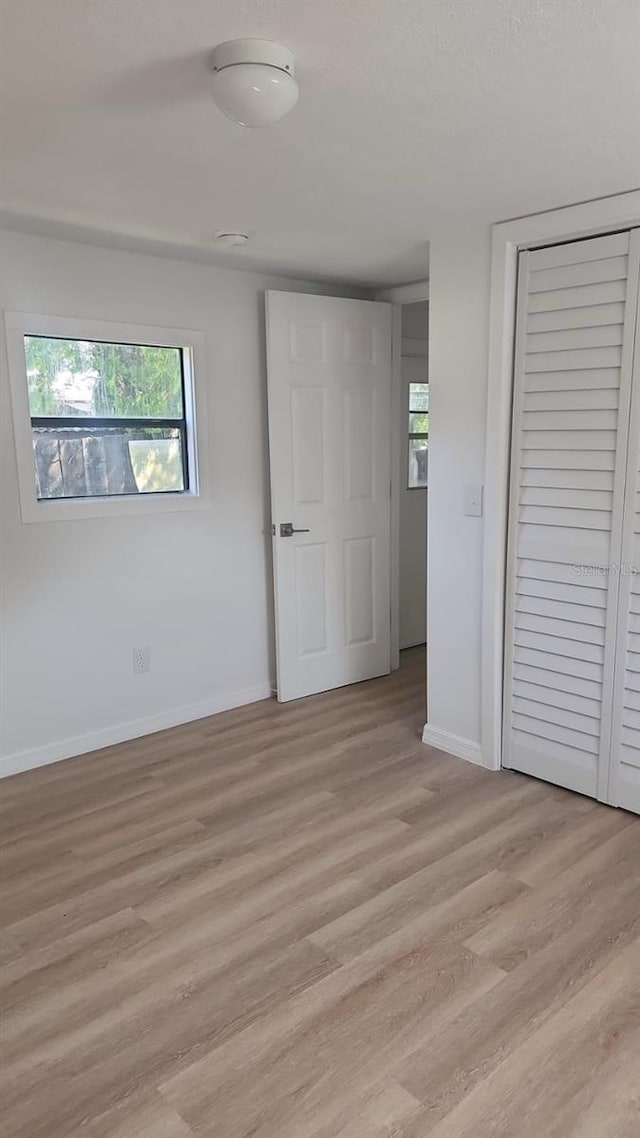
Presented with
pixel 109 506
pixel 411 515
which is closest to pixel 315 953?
pixel 109 506

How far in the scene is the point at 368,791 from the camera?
118 inches

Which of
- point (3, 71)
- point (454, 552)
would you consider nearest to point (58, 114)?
point (3, 71)

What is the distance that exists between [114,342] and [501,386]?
1731 millimetres

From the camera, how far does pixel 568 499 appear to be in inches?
110

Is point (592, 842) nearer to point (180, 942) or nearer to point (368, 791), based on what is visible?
point (368, 791)

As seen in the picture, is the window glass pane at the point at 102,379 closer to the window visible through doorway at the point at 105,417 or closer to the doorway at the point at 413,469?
the window visible through doorway at the point at 105,417

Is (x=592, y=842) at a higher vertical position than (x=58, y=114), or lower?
lower

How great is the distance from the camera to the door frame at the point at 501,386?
255 cm

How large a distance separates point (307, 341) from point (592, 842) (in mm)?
2709

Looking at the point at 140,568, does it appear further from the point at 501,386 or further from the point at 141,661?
the point at 501,386

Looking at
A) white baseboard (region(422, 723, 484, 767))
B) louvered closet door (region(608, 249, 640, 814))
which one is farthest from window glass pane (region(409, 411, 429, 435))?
louvered closet door (region(608, 249, 640, 814))

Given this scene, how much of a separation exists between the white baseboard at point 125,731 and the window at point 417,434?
1.81 meters

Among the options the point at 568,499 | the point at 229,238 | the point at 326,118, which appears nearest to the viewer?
the point at 326,118

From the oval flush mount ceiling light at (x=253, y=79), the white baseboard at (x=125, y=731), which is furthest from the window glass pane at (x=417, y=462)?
the oval flush mount ceiling light at (x=253, y=79)
